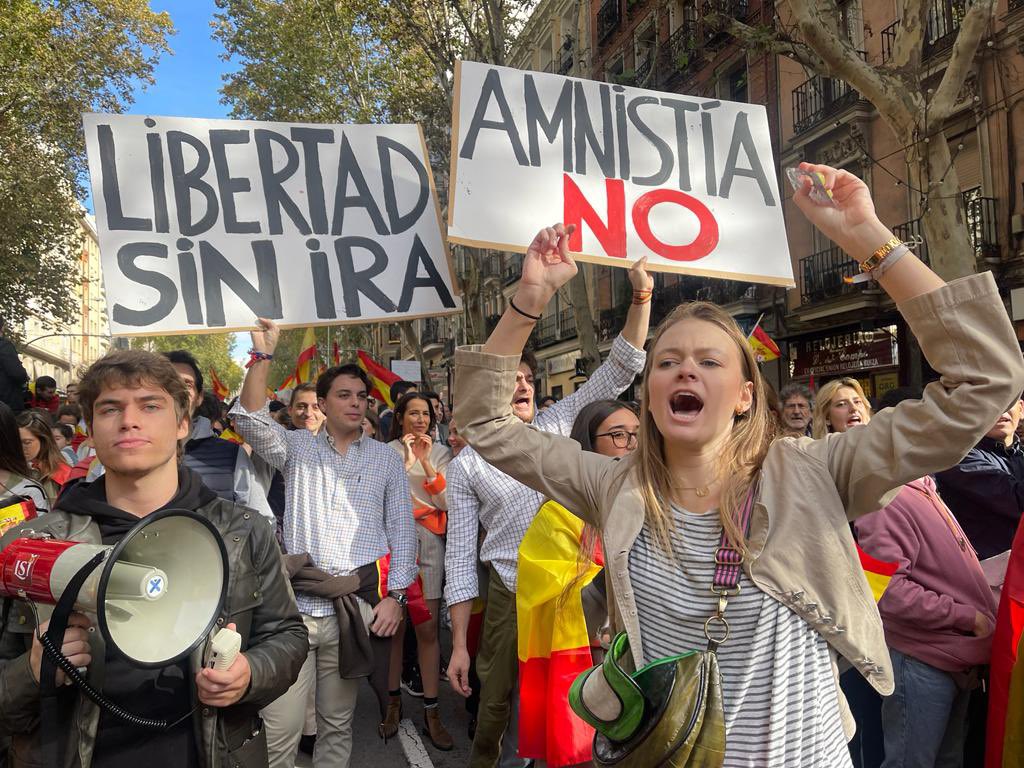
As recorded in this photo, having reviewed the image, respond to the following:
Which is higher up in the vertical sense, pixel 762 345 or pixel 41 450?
pixel 762 345

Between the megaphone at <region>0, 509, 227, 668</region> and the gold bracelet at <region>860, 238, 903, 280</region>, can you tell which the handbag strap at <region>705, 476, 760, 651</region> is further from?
the megaphone at <region>0, 509, 227, 668</region>

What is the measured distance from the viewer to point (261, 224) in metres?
4.14

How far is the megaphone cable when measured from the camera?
67.6 inches

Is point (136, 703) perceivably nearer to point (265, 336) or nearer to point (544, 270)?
point (544, 270)

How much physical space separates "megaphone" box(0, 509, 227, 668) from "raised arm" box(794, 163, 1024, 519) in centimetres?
145

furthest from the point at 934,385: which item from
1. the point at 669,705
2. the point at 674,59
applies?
the point at 674,59

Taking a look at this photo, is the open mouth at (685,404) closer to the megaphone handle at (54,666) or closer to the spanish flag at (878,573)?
the spanish flag at (878,573)

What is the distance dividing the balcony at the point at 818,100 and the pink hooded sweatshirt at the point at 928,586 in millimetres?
15893

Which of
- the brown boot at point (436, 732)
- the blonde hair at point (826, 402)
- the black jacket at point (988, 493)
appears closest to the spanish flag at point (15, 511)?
the brown boot at point (436, 732)

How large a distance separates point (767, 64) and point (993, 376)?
19.6m

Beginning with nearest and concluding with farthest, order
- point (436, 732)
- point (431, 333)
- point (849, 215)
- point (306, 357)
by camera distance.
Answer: point (849, 215) → point (436, 732) → point (306, 357) → point (431, 333)

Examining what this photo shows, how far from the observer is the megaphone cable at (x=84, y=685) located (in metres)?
1.72

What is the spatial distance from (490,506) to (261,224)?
1876 mm

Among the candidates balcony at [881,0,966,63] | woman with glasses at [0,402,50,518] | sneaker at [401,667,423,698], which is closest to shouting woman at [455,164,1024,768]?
woman with glasses at [0,402,50,518]
